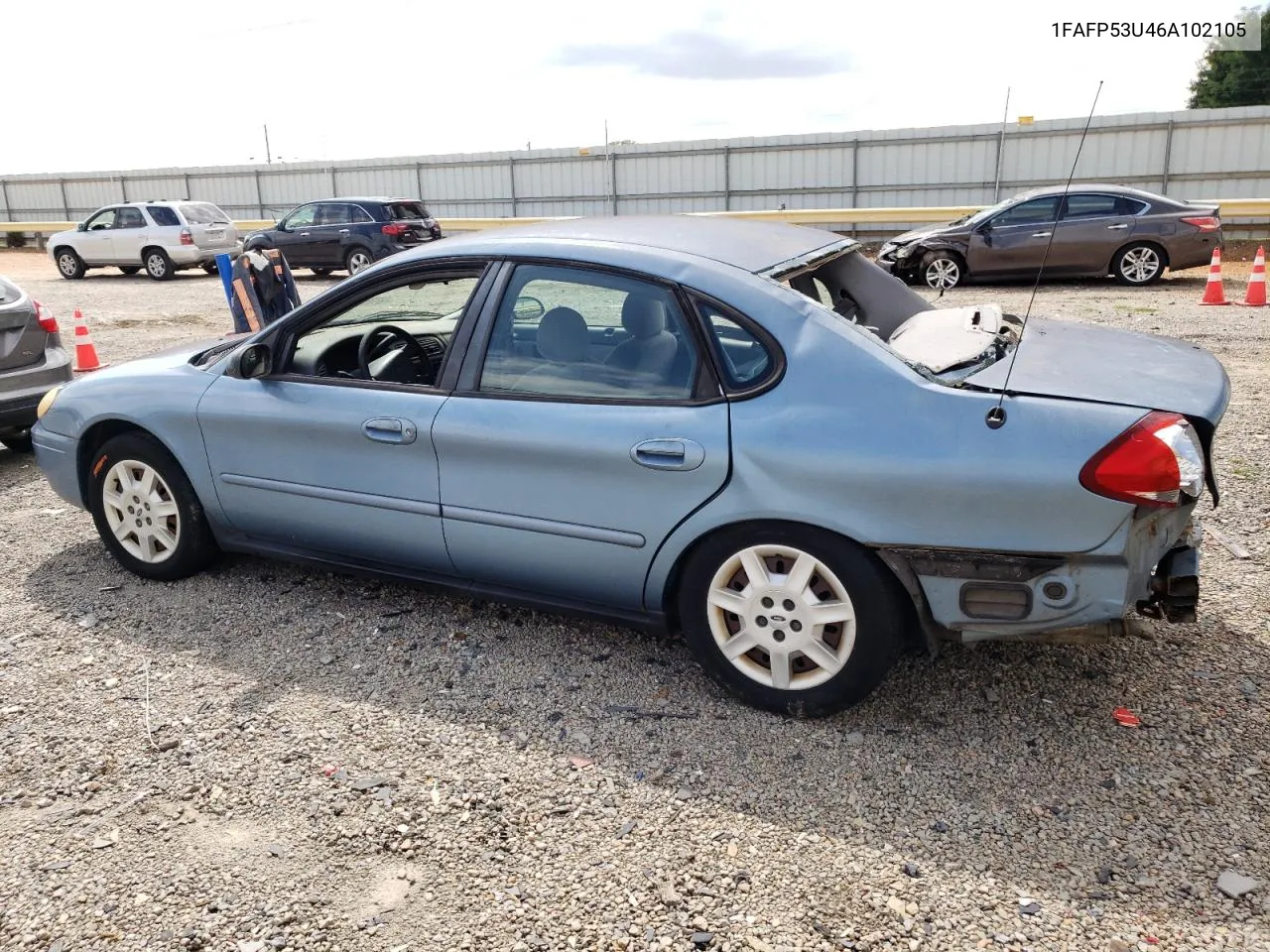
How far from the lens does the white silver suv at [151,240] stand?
21.7 m

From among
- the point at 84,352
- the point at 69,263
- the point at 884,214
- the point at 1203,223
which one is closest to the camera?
the point at 84,352

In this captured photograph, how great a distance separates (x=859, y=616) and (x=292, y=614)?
2.38m

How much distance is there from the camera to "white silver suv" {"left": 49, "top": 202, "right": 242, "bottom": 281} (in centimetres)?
2169

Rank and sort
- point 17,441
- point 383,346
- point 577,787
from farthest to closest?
point 17,441, point 383,346, point 577,787

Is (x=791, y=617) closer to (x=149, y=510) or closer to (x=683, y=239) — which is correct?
(x=683, y=239)

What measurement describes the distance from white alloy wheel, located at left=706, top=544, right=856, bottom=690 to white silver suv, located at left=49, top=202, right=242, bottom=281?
2104 cm

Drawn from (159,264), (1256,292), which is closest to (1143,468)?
(1256,292)

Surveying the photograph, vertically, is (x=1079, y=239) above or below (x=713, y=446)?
below

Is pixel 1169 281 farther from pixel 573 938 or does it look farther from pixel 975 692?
pixel 573 938

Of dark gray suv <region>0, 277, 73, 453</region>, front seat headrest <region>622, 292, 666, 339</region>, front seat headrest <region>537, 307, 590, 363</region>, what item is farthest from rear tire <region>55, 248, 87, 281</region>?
front seat headrest <region>622, 292, 666, 339</region>

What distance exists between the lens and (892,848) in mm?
2818

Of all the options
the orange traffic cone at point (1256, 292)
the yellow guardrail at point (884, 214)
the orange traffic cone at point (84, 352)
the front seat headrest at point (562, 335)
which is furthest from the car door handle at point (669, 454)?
the yellow guardrail at point (884, 214)

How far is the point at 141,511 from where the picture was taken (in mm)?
4609

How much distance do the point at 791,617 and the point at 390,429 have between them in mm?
1619
